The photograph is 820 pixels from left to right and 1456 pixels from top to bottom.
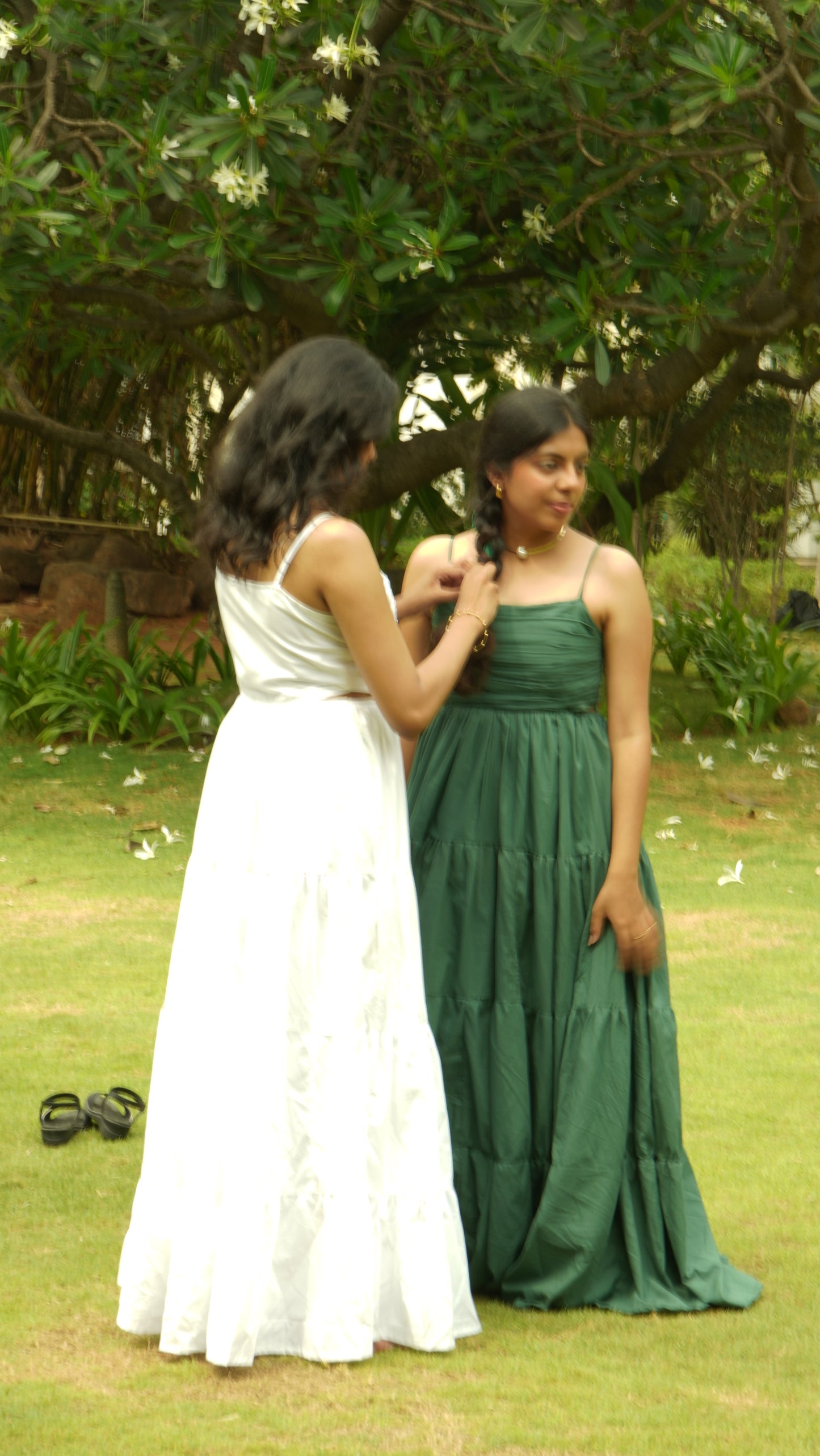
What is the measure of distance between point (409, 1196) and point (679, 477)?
26.0 feet

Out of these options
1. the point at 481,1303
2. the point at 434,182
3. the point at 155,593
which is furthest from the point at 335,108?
the point at 155,593

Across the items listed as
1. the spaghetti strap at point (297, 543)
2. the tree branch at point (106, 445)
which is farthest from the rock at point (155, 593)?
the spaghetti strap at point (297, 543)

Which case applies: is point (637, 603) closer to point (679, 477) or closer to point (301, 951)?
point (301, 951)

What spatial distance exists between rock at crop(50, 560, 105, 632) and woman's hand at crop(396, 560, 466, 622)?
9536mm

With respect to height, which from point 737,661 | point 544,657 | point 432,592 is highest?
point 432,592

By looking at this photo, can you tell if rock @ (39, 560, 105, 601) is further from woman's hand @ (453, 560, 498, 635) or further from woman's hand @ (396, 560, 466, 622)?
woman's hand @ (453, 560, 498, 635)

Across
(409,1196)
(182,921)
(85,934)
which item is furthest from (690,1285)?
(85,934)

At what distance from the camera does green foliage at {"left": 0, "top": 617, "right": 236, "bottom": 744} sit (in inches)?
378

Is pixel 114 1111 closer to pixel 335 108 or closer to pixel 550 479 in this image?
pixel 550 479

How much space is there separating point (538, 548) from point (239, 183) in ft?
10.8

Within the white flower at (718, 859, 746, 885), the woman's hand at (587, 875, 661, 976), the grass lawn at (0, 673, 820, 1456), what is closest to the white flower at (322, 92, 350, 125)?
the grass lawn at (0, 673, 820, 1456)

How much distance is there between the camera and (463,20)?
6176 mm

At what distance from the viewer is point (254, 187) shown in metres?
5.93

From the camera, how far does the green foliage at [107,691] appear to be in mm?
9609
